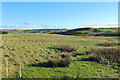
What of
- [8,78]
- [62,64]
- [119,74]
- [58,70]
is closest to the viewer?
[8,78]

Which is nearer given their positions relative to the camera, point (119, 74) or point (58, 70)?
point (119, 74)

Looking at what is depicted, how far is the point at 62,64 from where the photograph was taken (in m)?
8.58

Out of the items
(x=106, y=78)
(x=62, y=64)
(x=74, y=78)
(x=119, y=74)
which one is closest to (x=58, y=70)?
(x=62, y=64)

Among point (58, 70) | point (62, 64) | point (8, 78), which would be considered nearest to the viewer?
point (8, 78)

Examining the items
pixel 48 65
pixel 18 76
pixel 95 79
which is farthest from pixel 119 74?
pixel 18 76

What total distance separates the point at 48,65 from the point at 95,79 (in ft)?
11.5

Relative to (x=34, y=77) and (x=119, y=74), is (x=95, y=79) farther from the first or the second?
(x=34, y=77)

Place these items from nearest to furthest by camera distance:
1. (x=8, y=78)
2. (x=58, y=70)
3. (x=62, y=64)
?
(x=8, y=78) → (x=58, y=70) → (x=62, y=64)

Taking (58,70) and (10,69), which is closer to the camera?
(10,69)

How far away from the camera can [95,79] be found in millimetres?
6477

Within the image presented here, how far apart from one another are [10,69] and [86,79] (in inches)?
176

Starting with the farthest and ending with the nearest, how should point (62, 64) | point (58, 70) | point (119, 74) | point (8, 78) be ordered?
point (62, 64)
point (58, 70)
point (119, 74)
point (8, 78)

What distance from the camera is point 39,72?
23.9 feet

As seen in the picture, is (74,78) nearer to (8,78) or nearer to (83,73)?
(83,73)
